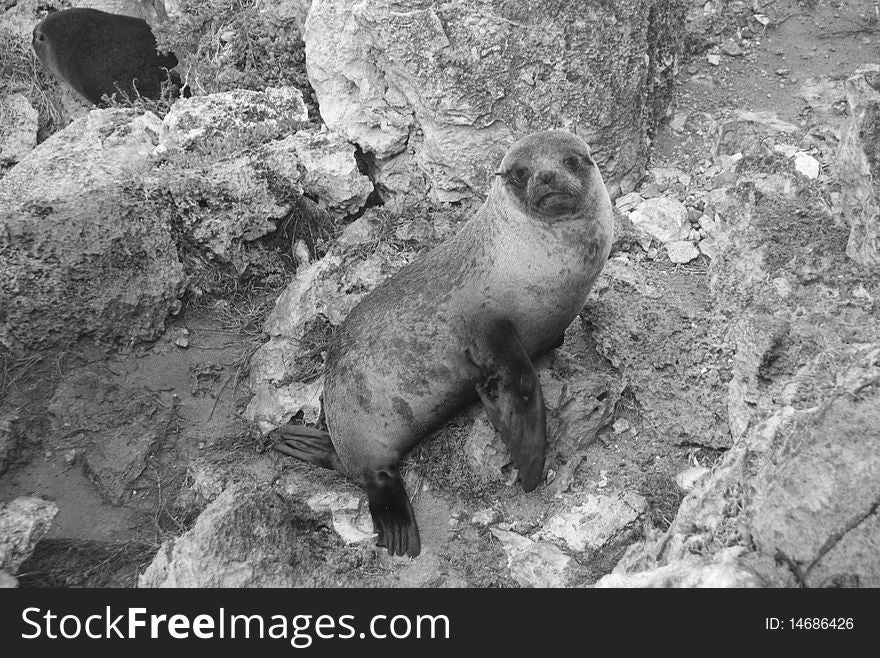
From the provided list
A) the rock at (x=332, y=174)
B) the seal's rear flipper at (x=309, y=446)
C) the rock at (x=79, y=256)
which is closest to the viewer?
the seal's rear flipper at (x=309, y=446)

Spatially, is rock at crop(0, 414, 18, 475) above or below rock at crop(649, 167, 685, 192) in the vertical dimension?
below

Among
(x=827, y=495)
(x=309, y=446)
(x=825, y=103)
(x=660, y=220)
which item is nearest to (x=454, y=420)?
(x=309, y=446)

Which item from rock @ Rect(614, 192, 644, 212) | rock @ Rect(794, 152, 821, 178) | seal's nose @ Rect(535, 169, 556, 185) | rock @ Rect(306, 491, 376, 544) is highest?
seal's nose @ Rect(535, 169, 556, 185)

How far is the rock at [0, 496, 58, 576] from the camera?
3803 millimetres

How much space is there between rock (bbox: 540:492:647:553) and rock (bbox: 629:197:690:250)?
65.9 inches

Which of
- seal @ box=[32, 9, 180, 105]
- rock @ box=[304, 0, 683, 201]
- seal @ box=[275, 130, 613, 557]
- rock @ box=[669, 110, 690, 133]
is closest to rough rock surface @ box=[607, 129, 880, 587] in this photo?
seal @ box=[275, 130, 613, 557]

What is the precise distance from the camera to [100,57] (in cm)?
733

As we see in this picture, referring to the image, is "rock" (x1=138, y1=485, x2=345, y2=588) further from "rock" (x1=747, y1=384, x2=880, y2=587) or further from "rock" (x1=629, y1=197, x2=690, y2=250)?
"rock" (x1=629, y1=197, x2=690, y2=250)

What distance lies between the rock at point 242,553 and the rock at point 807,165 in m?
3.33

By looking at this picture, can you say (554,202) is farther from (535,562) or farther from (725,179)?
(535,562)

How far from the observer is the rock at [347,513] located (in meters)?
4.05

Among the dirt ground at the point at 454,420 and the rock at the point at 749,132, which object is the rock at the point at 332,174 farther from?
the rock at the point at 749,132

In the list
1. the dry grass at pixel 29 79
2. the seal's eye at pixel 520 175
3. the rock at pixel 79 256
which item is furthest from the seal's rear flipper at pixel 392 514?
the dry grass at pixel 29 79

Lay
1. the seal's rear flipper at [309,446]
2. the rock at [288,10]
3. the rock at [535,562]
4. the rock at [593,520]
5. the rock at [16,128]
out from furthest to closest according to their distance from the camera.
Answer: the rock at [16,128]
the rock at [288,10]
the seal's rear flipper at [309,446]
the rock at [593,520]
the rock at [535,562]
